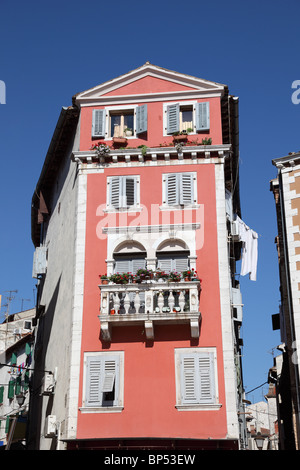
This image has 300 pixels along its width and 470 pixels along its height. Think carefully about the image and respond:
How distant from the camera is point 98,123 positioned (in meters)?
27.3

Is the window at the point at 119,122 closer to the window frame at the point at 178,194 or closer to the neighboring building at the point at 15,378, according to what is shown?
the window frame at the point at 178,194

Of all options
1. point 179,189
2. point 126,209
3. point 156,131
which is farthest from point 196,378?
point 156,131

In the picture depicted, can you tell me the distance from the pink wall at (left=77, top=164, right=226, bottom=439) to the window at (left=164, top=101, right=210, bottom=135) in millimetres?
2261

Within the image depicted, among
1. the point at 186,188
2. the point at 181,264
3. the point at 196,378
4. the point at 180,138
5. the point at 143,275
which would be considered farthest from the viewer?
the point at 180,138

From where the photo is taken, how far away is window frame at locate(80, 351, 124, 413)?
2241 cm

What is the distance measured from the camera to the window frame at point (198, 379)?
22156 millimetres

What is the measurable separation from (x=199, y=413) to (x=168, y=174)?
9413 millimetres

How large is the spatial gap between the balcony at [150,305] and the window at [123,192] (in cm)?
374

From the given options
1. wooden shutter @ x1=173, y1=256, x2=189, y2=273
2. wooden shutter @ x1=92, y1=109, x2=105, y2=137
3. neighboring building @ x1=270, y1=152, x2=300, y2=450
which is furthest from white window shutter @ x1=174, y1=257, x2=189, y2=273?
wooden shutter @ x1=92, y1=109, x2=105, y2=137

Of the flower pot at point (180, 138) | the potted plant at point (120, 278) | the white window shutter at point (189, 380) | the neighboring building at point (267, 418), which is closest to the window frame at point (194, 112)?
the flower pot at point (180, 138)

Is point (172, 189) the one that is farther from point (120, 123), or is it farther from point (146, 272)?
point (120, 123)

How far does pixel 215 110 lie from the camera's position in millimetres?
26875

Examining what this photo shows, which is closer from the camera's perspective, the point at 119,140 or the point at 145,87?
the point at 119,140

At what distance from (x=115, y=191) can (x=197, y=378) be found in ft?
26.8
